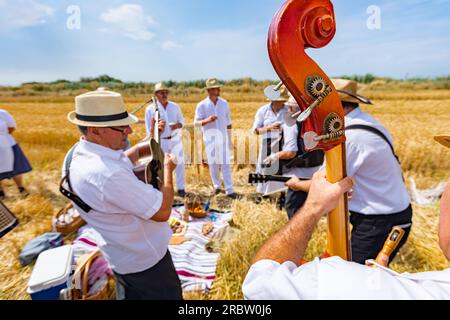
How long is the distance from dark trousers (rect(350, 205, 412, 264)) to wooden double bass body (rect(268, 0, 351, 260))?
54.2 inches

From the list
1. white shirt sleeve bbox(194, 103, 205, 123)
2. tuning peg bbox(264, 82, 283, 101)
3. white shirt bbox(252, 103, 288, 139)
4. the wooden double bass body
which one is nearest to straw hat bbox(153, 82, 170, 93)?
white shirt sleeve bbox(194, 103, 205, 123)

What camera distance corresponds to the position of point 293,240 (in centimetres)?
107

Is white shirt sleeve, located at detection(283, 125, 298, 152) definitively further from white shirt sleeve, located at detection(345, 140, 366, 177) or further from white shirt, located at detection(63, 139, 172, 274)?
white shirt, located at detection(63, 139, 172, 274)

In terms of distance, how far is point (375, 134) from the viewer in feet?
6.78

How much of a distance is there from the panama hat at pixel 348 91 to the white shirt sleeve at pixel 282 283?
174 centimetres

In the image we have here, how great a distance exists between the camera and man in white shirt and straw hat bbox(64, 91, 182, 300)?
66.1 inches

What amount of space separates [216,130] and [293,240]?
5052 millimetres

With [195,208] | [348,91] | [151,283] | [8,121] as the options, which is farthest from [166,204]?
[8,121]

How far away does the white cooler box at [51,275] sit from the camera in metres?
2.56

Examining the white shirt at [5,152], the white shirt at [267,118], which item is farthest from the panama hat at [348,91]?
the white shirt at [5,152]

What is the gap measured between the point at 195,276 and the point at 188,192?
2918 millimetres

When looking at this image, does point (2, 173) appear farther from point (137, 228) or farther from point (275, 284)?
point (275, 284)

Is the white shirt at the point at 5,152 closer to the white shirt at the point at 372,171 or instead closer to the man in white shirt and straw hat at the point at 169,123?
the man in white shirt and straw hat at the point at 169,123
